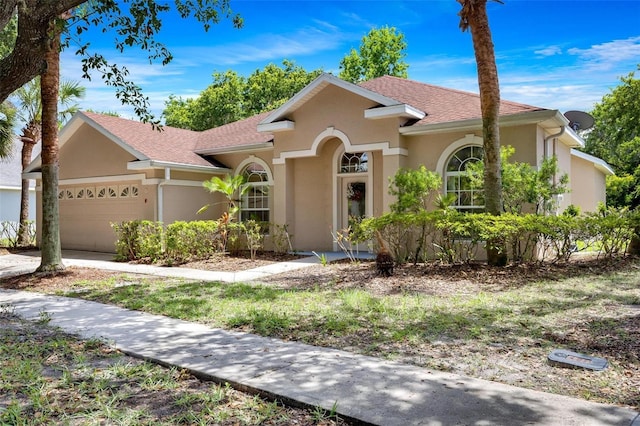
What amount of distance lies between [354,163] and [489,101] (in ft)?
18.3

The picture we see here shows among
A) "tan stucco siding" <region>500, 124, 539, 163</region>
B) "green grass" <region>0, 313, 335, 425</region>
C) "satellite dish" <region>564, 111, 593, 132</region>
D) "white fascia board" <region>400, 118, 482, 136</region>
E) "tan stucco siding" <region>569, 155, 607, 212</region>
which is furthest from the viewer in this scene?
"tan stucco siding" <region>569, 155, 607, 212</region>

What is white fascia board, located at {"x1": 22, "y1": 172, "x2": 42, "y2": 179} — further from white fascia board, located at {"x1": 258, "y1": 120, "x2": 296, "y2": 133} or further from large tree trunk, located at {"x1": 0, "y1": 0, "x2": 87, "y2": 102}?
large tree trunk, located at {"x1": 0, "y1": 0, "x2": 87, "y2": 102}

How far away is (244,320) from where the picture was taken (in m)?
6.94

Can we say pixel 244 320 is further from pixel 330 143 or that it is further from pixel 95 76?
pixel 330 143

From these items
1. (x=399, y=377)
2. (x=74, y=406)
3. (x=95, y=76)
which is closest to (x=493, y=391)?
(x=399, y=377)

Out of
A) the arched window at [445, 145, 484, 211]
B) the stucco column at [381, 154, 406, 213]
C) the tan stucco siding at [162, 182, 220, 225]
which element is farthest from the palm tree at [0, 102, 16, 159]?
the arched window at [445, 145, 484, 211]

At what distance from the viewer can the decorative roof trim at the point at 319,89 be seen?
45.0 feet

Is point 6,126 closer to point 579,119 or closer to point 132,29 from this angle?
point 132,29

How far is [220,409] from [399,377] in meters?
1.66

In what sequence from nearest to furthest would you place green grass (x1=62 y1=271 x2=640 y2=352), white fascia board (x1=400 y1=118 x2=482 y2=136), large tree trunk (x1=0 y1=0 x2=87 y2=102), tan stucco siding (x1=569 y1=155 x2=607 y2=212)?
large tree trunk (x1=0 y1=0 x2=87 y2=102) → green grass (x1=62 y1=271 x2=640 y2=352) → white fascia board (x1=400 y1=118 x2=482 y2=136) → tan stucco siding (x1=569 y1=155 x2=607 y2=212)

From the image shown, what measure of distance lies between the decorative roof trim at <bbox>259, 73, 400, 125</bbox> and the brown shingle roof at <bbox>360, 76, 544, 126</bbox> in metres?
1.23

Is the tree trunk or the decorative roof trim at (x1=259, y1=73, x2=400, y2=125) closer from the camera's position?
the decorative roof trim at (x1=259, y1=73, x2=400, y2=125)

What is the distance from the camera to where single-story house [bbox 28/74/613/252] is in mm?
13312

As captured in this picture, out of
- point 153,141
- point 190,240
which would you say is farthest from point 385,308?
point 153,141
